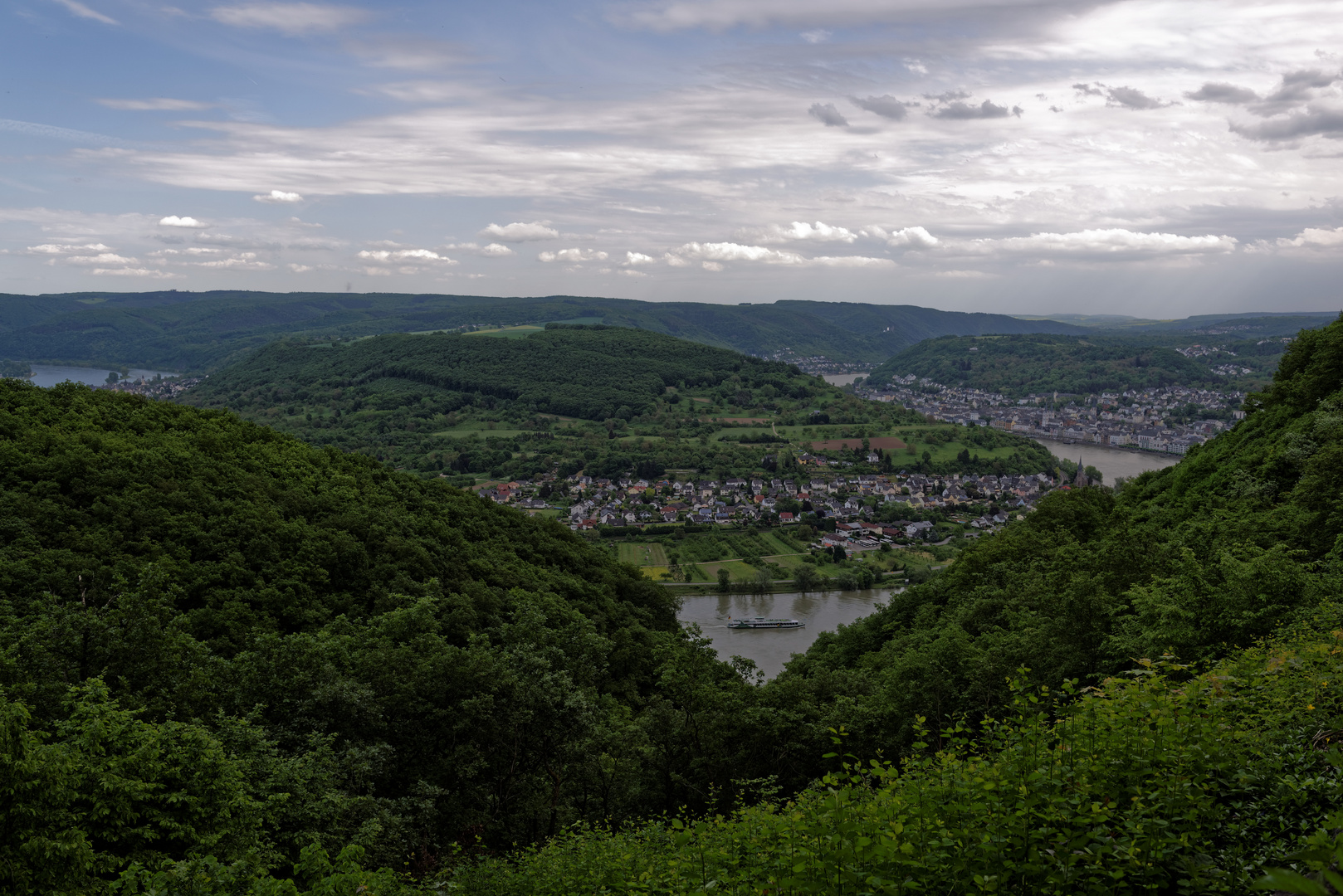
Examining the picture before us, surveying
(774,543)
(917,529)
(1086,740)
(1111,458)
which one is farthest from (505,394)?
(1086,740)

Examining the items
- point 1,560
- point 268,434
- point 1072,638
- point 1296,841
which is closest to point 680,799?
point 1072,638

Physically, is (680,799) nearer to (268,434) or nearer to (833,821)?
(833,821)

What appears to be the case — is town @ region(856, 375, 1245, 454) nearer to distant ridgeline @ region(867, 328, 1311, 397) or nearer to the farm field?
distant ridgeline @ region(867, 328, 1311, 397)

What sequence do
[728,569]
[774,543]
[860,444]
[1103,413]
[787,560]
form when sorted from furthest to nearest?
[1103,413] → [860,444] → [774,543] → [787,560] → [728,569]

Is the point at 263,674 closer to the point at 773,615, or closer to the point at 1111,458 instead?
the point at 773,615

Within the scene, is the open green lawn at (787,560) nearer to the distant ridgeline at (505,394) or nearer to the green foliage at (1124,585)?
the green foliage at (1124,585)

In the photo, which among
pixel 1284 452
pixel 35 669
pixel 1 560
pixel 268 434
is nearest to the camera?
pixel 35 669
